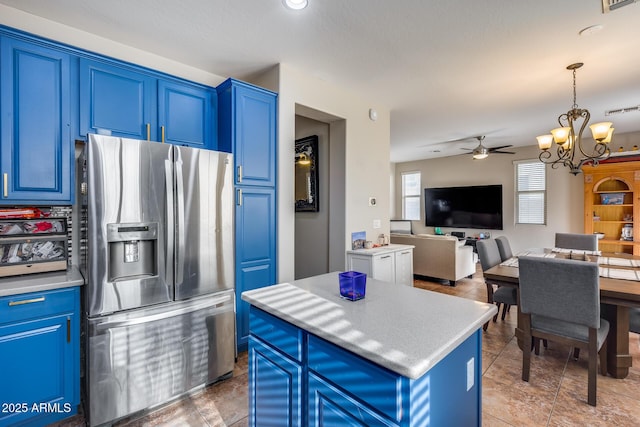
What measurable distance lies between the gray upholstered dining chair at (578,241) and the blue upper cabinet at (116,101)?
5.13m

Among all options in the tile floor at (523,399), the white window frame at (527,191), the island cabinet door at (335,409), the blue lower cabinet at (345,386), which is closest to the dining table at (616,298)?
the tile floor at (523,399)

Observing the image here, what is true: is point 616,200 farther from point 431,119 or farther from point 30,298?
point 30,298

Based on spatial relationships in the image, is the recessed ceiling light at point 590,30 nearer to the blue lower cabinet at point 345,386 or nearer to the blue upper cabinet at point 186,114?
the blue lower cabinet at point 345,386

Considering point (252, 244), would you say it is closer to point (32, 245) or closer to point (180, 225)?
point (180, 225)

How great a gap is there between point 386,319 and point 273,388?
2.02ft

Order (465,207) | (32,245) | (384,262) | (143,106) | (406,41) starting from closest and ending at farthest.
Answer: (32,245) < (143,106) < (406,41) < (384,262) < (465,207)

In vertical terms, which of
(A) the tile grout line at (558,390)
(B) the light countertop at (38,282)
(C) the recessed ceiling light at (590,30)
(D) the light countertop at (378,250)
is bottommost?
(A) the tile grout line at (558,390)

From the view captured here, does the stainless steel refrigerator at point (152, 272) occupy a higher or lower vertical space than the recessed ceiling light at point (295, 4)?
lower

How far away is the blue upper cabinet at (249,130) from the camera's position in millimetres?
2598

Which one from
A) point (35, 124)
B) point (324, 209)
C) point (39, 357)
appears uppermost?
point (35, 124)

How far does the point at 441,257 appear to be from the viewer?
505 cm

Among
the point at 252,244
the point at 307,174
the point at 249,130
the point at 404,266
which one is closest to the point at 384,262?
the point at 404,266

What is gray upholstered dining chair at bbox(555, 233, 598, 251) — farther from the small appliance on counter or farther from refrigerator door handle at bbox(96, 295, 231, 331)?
the small appliance on counter

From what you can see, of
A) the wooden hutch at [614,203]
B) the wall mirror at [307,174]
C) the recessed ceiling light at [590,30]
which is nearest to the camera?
the recessed ceiling light at [590,30]
